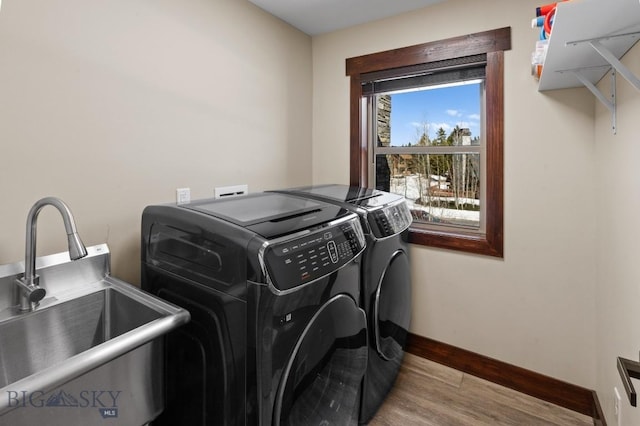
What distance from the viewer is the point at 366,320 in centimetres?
158

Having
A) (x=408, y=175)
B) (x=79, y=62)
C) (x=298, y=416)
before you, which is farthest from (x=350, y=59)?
(x=298, y=416)

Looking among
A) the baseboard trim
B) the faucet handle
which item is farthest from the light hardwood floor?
the faucet handle

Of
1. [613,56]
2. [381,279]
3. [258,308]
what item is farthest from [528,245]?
[258,308]

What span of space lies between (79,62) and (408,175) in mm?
2023

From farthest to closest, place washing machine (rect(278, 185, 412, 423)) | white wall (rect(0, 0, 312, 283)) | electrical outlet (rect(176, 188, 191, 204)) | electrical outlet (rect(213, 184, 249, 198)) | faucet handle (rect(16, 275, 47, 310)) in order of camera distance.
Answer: electrical outlet (rect(213, 184, 249, 198)) < electrical outlet (rect(176, 188, 191, 204)) < washing machine (rect(278, 185, 412, 423)) < white wall (rect(0, 0, 312, 283)) < faucet handle (rect(16, 275, 47, 310))

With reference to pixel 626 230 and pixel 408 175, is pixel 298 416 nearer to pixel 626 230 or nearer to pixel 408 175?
pixel 626 230

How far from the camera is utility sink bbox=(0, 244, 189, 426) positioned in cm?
82

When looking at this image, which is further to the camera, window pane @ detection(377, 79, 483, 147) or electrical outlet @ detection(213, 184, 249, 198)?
window pane @ detection(377, 79, 483, 147)

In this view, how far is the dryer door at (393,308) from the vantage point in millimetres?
1723

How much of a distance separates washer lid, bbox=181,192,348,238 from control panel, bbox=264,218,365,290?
6cm

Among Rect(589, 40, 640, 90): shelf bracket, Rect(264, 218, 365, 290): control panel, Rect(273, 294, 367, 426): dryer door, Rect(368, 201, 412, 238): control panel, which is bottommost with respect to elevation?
Rect(273, 294, 367, 426): dryer door

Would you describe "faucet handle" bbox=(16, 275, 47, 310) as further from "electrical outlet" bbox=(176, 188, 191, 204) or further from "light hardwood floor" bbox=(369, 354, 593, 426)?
"light hardwood floor" bbox=(369, 354, 593, 426)

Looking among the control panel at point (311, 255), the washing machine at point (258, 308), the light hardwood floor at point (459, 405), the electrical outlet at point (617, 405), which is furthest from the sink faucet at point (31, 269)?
the electrical outlet at point (617, 405)

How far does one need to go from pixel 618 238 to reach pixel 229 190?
1.88 meters
